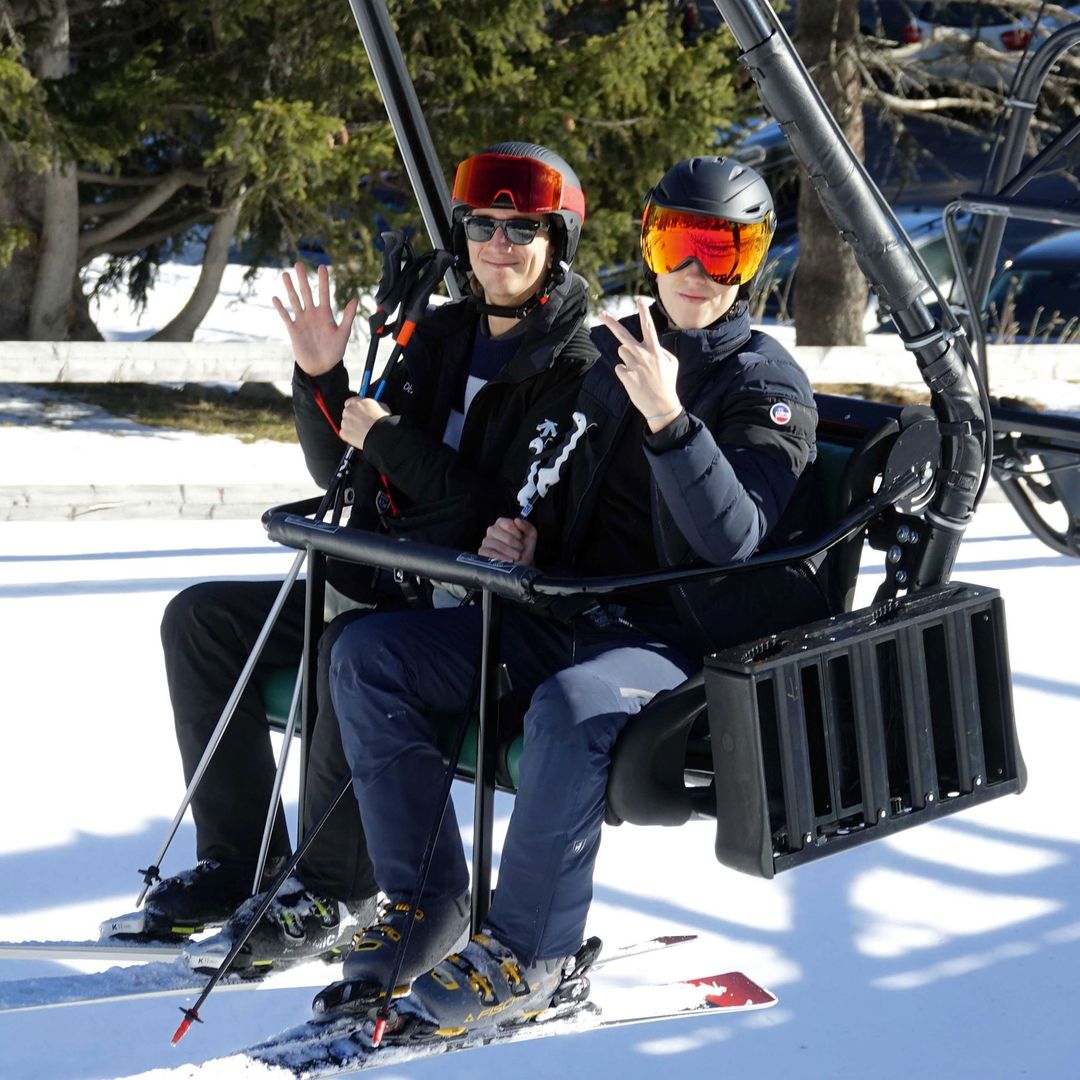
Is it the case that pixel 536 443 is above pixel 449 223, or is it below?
below

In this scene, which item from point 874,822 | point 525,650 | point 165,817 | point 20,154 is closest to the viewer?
point 874,822

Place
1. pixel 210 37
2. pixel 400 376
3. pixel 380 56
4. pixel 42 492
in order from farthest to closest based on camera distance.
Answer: pixel 210 37 < pixel 42 492 < pixel 380 56 < pixel 400 376

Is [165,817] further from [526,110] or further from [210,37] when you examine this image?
[210,37]

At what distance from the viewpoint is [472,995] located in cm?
239

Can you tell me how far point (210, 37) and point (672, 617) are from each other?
329 inches

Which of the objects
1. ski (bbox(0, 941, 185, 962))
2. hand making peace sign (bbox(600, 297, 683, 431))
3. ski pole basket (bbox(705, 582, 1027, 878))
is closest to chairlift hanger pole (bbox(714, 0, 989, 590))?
ski pole basket (bbox(705, 582, 1027, 878))

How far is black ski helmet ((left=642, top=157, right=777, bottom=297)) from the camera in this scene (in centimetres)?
254

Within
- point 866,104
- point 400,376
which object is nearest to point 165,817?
point 400,376

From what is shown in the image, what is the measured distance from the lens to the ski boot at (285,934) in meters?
2.68

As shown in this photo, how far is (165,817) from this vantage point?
3906mm

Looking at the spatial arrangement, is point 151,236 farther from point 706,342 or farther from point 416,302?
point 706,342

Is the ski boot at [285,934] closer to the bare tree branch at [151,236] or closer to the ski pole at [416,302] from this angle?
the ski pole at [416,302]

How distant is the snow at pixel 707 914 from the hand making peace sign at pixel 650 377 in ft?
3.50

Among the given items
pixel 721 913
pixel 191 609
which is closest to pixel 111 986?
pixel 191 609
